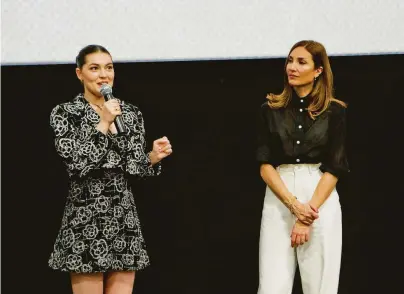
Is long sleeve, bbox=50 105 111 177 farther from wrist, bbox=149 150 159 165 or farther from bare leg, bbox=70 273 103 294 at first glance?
bare leg, bbox=70 273 103 294

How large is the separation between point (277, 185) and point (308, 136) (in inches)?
9.1

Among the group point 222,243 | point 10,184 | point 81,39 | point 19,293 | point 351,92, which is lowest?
point 19,293

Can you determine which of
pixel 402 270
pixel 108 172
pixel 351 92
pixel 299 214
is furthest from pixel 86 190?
pixel 402 270

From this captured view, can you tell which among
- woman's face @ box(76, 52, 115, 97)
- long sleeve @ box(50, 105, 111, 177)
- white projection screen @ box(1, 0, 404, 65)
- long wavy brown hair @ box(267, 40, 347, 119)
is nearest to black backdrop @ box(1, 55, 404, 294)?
white projection screen @ box(1, 0, 404, 65)

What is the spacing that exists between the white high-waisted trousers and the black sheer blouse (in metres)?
0.05

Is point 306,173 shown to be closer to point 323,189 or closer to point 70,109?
point 323,189

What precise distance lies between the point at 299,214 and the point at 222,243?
78 centimetres

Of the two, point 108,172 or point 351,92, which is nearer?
point 108,172

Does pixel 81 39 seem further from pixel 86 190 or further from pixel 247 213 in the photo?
pixel 247 213

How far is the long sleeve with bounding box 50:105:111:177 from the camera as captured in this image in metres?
2.81

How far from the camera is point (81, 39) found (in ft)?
11.5

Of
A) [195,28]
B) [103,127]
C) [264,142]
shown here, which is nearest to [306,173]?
[264,142]

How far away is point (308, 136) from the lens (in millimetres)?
2984

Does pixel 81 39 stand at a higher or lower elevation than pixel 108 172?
higher
